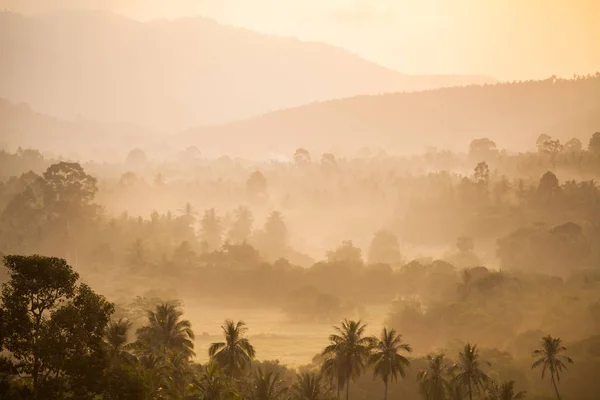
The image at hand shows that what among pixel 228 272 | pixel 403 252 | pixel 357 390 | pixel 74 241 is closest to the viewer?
pixel 357 390

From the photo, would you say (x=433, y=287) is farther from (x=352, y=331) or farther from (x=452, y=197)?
(x=452, y=197)

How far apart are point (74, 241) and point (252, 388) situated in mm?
109022

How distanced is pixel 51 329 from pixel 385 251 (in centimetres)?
12755

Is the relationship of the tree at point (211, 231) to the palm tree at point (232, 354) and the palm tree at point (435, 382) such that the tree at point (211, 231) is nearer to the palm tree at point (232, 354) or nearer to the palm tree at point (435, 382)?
the palm tree at point (232, 354)

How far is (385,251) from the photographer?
15488cm

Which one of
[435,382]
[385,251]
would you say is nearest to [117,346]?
[435,382]

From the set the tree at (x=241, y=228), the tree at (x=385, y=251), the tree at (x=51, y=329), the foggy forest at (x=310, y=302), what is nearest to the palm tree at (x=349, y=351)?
the foggy forest at (x=310, y=302)

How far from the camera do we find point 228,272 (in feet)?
430

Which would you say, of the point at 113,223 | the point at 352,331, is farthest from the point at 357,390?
the point at 113,223

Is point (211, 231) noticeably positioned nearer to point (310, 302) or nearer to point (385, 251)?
point (385, 251)

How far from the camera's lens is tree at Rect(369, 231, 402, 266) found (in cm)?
15338

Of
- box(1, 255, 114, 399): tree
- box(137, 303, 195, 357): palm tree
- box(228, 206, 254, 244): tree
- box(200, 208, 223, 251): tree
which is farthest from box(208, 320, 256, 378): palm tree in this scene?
box(228, 206, 254, 244): tree

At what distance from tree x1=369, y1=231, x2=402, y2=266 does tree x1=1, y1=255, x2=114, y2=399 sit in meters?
122

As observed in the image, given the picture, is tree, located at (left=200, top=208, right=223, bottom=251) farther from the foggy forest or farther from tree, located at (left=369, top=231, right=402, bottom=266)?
tree, located at (left=369, top=231, right=402, bottom=266)
